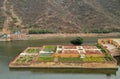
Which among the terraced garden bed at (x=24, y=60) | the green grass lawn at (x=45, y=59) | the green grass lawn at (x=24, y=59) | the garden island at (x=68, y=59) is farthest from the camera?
the green grass lawn at (x=24, y=59)

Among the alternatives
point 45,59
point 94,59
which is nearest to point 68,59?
point 45,59

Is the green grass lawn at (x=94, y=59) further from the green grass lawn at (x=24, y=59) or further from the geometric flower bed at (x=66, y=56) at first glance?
the green grass lawn at (x=24, y=59)

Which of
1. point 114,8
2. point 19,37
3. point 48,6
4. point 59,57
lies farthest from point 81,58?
point 114,8

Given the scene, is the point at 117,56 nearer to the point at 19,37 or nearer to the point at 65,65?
the point at 65,65

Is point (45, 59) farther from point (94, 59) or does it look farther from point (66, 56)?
point (94, 59)

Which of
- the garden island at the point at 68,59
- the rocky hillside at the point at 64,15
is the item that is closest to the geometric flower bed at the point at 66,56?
the garden island at the point at 68,59
